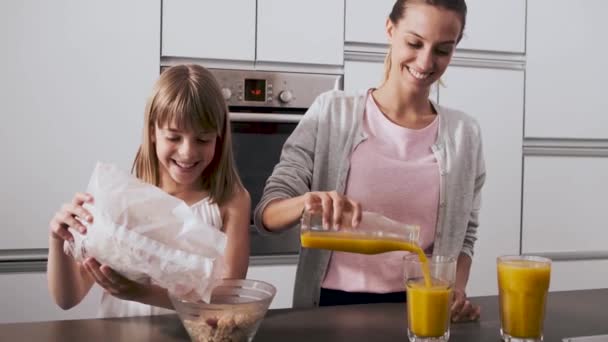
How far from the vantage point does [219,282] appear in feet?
2.95

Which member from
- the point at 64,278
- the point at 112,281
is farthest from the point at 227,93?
the point at 112,281

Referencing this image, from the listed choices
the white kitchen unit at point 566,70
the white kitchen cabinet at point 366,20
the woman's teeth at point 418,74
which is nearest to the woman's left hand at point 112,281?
the woman's teeth at point 418,74

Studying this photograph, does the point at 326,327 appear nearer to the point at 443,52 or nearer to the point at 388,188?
the point at 388,188

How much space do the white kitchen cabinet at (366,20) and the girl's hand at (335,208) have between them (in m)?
1.38

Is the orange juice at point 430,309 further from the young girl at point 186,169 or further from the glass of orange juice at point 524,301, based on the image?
the young girl at point 186,169

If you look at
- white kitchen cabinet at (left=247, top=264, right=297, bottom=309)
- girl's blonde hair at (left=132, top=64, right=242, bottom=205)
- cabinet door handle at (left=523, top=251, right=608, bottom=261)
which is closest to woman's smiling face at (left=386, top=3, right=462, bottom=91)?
girl's blonde hair at (left=132, top=64, right=242, bottom=205)

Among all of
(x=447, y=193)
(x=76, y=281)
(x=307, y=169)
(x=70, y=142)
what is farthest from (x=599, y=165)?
(x=76, y=281)

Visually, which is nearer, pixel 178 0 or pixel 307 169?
pixel 307 169

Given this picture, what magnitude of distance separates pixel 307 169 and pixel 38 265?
3.29ft

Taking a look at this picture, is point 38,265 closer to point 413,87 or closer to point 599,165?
point 413,87

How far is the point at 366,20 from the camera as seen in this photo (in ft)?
7.38

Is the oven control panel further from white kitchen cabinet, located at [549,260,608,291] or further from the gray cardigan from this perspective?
white kitchen cabinet, located at [549,260,608,291]

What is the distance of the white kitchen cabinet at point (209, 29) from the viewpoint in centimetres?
206

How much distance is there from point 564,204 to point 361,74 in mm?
936
